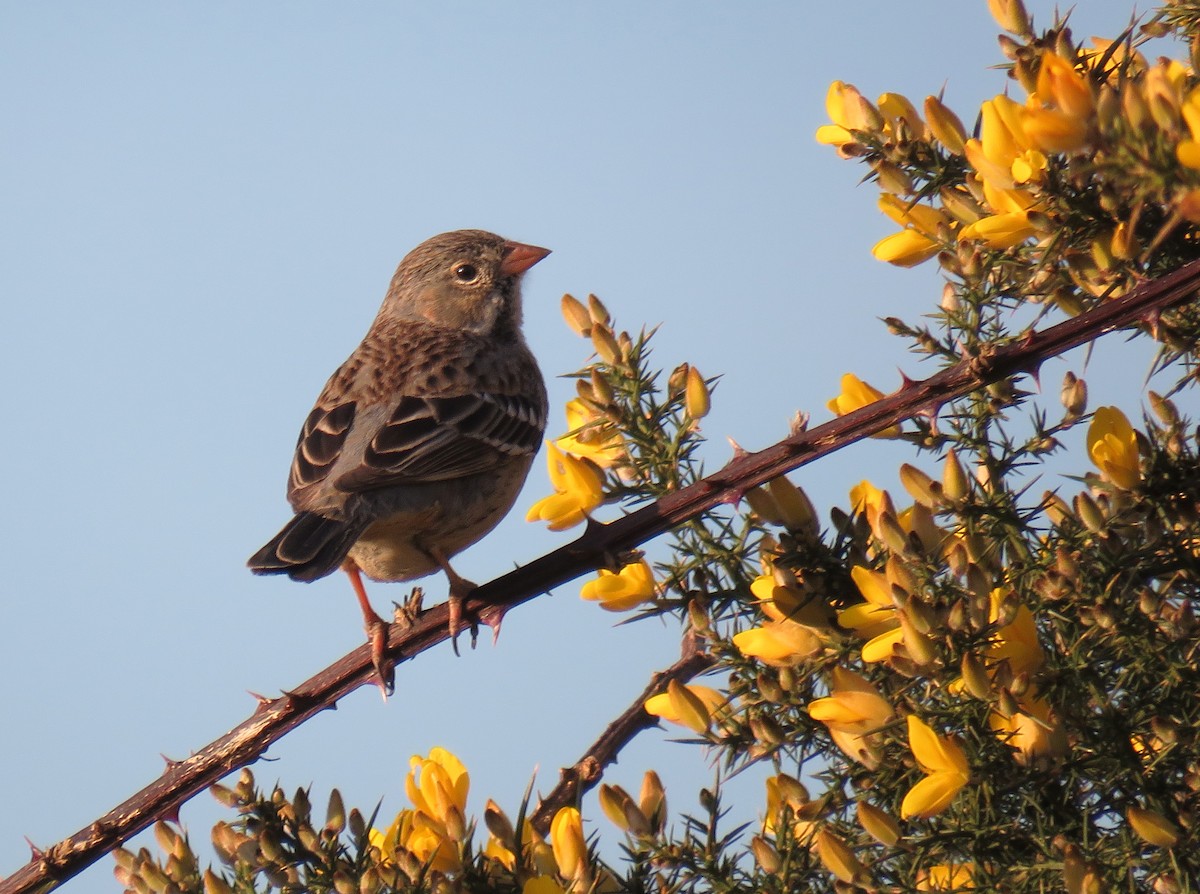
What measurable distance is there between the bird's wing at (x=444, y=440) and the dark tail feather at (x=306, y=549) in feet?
0.74

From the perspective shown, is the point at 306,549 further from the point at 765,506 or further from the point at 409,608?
the point at 765,506

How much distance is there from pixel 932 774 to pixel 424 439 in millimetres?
3169

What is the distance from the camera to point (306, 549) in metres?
4.23

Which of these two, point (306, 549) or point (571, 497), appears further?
A: point (306, 549)

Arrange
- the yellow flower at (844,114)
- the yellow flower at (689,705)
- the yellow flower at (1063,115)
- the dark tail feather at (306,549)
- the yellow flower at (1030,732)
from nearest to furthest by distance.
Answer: the yellow flower at (1063,115) < the yellow flower at (1030,732) < the yellow flower at (689,705) < the yellow flower at (844,114) < the dark tail feather at (306,549)

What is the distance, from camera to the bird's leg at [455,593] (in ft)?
11.2

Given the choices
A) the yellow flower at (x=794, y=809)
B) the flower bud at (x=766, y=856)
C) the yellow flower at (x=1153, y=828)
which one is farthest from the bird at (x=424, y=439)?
the yellow flower at (x=1153, y=828)

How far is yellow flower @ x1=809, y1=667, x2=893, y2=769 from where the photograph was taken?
2.36 meters

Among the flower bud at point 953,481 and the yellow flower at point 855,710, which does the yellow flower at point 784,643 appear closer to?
the yellow flower at point 855,710

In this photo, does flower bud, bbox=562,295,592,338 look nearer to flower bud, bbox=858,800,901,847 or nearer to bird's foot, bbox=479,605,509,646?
bird's foot, bbox=479,605,509,646

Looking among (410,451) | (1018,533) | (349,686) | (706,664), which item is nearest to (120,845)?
(349,686)

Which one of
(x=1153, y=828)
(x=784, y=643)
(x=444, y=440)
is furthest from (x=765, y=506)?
(x=444, y=440)

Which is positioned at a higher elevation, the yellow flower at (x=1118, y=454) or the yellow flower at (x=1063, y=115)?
the yellow flower at (x=1063, y=115)

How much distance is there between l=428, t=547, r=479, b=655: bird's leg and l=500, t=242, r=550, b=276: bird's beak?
2249 mm
